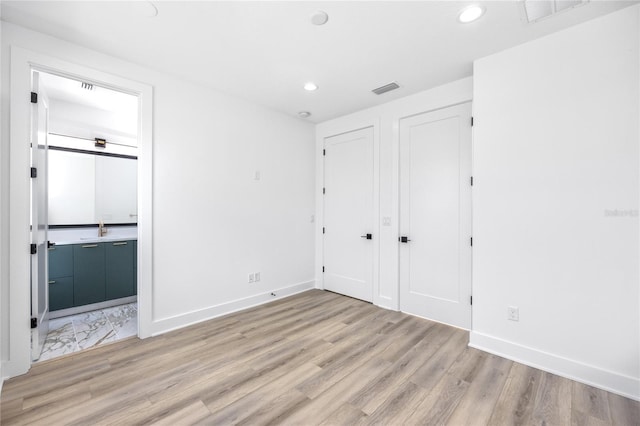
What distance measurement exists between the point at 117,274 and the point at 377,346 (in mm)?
3723

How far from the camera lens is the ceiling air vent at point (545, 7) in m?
1.93

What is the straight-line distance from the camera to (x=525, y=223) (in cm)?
240

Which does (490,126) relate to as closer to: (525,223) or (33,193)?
(525,223)

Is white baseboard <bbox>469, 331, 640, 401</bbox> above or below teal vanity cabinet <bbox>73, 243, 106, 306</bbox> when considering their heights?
below

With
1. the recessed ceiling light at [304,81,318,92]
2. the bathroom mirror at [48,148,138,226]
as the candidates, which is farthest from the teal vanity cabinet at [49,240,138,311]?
the recessed ceiling light at [304,81,318,92]

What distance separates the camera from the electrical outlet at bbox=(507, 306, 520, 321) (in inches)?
96.0

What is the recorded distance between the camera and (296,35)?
7.59ft

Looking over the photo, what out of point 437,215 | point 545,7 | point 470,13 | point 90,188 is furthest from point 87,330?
point 545,7

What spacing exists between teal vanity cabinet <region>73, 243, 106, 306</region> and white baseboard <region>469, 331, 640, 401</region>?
4662mm

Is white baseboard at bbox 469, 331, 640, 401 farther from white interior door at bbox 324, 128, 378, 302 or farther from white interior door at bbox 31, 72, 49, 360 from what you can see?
white interior door at bbox 31, 72, 49, 360

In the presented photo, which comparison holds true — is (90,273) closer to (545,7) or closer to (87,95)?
(87,95)

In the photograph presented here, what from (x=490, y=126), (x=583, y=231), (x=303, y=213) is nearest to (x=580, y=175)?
(x=583, y=231)

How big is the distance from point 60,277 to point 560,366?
5444 mm

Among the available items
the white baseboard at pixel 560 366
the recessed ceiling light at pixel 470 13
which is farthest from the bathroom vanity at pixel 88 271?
the recessed ceiling light at pixel 470 13
